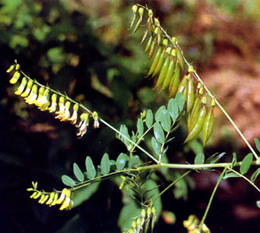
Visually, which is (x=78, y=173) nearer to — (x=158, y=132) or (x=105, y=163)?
(x=105, y=163)

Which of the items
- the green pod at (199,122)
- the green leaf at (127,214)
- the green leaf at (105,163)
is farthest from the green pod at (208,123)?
the green leaf at (127,214)

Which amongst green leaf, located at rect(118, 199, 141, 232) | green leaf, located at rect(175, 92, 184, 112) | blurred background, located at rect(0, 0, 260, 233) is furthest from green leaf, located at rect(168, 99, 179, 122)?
green leaf, located at rect(118, 199, 141, 232)

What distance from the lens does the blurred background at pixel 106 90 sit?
95 centimetres

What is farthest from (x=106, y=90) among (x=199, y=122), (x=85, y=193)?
(x=199, y=122)

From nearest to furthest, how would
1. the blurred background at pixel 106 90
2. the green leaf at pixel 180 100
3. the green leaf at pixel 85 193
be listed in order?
the green leaf at pixel 180 100
the blurred background at pixel 106 90
the green leaf at pixel 85 193

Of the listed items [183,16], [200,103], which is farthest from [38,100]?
[183,16]

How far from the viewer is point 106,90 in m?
1.07

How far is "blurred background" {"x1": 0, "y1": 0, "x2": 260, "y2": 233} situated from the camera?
953 millimetres

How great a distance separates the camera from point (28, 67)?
1094 mm

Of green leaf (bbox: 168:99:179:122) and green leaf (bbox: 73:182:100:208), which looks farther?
green leaf (bbox: 73:182:100:208)

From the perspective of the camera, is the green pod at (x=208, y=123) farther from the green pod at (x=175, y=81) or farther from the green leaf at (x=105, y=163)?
the green leaf at (x=105, y=163)

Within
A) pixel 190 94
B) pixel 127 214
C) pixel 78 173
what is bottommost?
pixel 127 214

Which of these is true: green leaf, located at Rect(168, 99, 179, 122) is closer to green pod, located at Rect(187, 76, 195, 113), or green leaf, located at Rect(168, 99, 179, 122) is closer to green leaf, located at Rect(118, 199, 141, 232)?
green pod, located at Rect(187, 76, 195, 113)

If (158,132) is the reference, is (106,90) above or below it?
above
